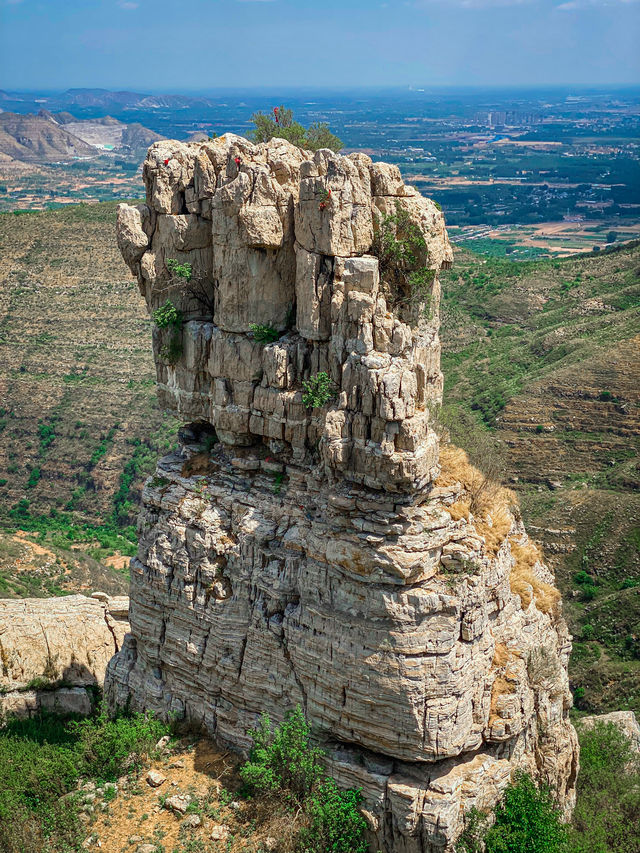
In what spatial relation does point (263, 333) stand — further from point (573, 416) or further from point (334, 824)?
point (573, 416)

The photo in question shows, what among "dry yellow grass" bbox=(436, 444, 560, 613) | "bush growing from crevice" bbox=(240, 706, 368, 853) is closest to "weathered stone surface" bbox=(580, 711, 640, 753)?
"dry yellow grass" bbox=(436, 444, 560, 613)

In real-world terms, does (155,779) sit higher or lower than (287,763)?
lower

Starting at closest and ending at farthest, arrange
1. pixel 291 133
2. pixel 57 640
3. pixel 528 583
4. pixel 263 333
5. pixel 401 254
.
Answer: pixel 401 254 < pixel 263 333 < pixel 528 583 < pixel 291 133 < pixel 57 640

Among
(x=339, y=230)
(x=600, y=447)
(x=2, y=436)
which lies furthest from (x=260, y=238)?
(x=2, y=436)

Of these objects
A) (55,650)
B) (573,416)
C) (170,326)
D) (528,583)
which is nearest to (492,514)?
(528,583)

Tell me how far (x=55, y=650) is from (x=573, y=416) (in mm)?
45152

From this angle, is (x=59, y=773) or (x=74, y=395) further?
(x=74, y=395)

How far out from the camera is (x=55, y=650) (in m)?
34.0

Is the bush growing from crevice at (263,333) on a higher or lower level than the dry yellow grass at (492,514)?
higher

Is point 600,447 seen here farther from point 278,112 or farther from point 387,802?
point 387,802

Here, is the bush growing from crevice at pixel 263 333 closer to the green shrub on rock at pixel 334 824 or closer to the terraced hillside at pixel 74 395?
the green shrub on rock at pixel 334 824

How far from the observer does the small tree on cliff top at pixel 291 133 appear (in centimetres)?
3058

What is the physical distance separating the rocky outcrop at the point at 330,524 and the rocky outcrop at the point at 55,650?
6.29 meters

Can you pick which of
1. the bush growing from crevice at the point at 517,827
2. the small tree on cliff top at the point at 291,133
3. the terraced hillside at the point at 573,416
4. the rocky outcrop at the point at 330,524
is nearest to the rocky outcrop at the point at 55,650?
the rocky outcrop at the point at 330,524
